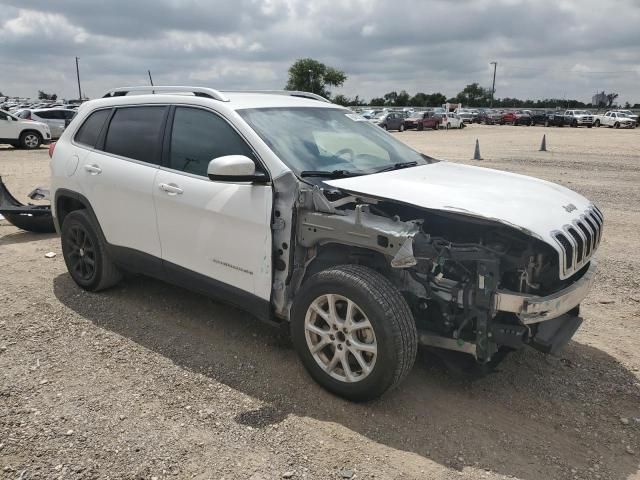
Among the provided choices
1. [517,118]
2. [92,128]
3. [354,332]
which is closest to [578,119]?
[517,118]

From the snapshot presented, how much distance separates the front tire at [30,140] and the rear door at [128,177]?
19.0 metres

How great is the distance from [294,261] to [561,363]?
82.1 inches

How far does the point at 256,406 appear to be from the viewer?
10.9 ft

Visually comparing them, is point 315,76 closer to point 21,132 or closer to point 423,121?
point 423,121

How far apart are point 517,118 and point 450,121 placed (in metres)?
10.2

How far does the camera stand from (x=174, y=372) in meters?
3.71

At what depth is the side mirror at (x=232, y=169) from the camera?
10.9 ft

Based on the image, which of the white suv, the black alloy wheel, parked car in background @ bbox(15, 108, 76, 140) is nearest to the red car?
parked car in background @ bbox(15, 108, 76, 140)

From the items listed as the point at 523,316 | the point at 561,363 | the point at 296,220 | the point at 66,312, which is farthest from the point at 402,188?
the point at 66,312

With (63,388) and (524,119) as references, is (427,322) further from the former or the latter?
(524,119)

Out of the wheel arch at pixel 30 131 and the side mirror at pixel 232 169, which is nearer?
the side mirror at pixel 232 169

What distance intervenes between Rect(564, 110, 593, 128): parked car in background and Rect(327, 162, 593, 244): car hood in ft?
164

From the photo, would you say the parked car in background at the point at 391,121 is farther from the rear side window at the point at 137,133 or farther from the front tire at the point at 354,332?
the front tire at the point at 354,332

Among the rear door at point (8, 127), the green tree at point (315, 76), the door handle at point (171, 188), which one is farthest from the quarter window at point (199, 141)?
the green tree at point (315, 76)
